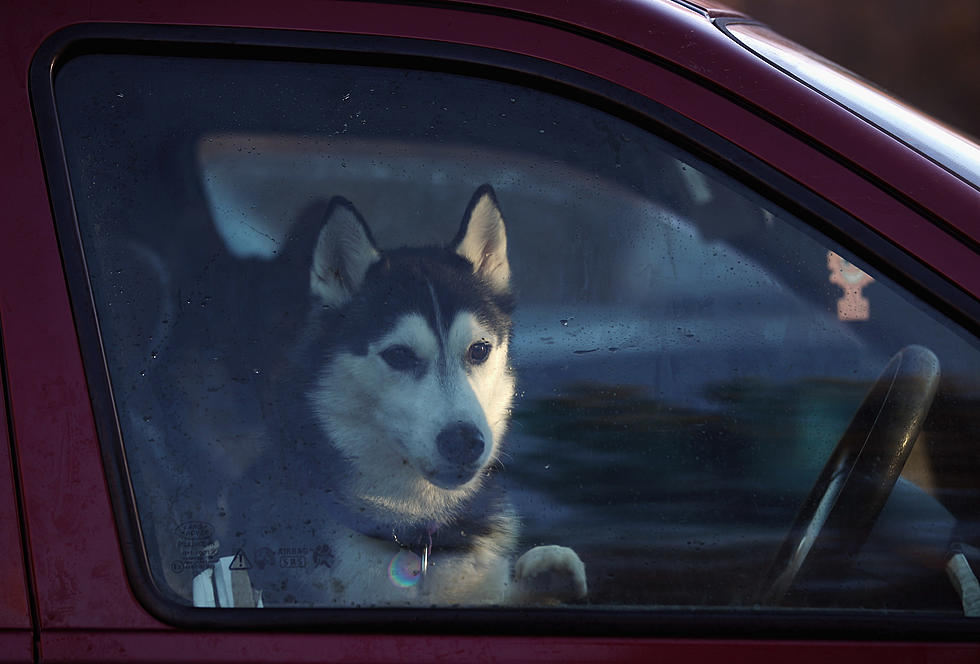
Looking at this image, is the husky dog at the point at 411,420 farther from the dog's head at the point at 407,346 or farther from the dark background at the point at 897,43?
the dark background at the point at 897,43

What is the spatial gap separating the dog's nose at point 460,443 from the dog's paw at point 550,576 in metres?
0.16

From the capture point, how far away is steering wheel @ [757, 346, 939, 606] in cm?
128

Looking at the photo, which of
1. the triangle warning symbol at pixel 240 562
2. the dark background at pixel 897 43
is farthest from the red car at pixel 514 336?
the dark background at pixel 897 43

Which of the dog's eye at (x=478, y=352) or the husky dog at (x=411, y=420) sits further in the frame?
the dog's eye at (x=478, y=352)

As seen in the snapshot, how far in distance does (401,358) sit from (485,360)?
0.12 metres

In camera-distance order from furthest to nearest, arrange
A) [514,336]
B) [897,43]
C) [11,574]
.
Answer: [897,43] < [514,336] < [11,574]

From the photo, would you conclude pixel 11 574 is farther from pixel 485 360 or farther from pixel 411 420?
pixel 485 360

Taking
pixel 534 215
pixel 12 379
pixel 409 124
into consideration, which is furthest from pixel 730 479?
pixel 12 379

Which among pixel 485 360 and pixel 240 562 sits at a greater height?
pixel 485 360

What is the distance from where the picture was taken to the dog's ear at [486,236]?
4.40 feet

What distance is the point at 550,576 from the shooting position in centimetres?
125

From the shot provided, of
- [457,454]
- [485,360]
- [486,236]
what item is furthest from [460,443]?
[486,236]

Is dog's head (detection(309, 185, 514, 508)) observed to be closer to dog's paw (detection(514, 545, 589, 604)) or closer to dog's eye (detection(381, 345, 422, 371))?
dog's eye (detection(381, 345, 422, 371))

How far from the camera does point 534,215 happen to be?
1338 mm
